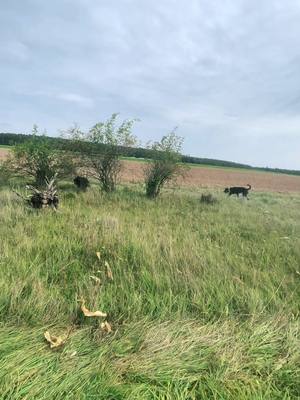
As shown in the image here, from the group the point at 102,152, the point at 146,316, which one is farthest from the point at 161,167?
the point at 146,316

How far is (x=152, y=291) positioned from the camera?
4.37 m

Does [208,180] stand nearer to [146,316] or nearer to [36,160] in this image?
[36,160]

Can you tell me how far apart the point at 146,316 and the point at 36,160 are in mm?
11530

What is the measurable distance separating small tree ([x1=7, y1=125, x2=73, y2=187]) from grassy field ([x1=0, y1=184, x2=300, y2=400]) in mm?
7629

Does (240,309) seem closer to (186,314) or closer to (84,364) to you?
(186,314)

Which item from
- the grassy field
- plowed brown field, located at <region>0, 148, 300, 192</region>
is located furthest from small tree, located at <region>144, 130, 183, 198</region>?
the grassy field

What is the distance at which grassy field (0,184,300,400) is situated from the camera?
9.30 ft

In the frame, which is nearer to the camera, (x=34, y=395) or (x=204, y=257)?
(x=34, y=395)

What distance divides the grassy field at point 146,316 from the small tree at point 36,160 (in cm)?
763

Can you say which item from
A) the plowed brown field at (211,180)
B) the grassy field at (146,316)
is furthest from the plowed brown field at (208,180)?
the grassy field at (146,316)

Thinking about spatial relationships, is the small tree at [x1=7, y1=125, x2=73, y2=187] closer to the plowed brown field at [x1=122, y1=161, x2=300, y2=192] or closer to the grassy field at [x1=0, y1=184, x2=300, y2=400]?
the plowed brown field at [x1=122, y1=161, x2=300, y2=192]

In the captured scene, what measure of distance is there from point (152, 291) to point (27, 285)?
1.47 m

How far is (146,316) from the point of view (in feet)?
12.4

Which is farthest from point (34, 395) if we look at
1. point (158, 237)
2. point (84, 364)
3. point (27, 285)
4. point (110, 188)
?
point (110, 188)
